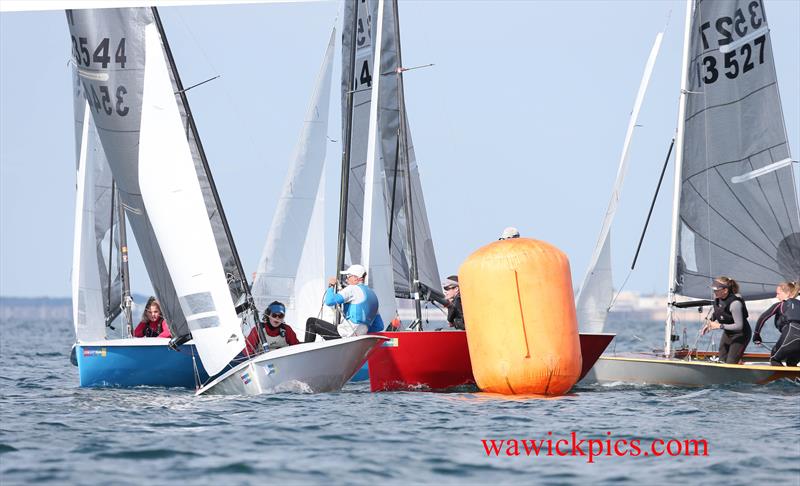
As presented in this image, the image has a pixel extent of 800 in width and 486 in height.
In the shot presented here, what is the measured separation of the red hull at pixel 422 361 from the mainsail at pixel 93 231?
540 centimetres

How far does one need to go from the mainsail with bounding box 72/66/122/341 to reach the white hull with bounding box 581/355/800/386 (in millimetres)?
7389

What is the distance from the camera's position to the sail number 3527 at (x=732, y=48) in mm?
16734

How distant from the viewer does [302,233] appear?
757 inches

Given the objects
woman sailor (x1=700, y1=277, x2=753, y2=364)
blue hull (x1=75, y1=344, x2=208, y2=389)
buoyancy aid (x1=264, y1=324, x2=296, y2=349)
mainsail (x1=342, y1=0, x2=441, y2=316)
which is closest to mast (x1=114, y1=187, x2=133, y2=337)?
blue hull (x1=75, y1=344, x2=208, y2=389)

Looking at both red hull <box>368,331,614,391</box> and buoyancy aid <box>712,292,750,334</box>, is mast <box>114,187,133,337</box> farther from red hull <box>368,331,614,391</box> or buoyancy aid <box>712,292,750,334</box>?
buoyancy aid <box>712,292,750,334</box>

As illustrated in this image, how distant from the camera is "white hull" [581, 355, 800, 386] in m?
14.0

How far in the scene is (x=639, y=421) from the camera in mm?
11492

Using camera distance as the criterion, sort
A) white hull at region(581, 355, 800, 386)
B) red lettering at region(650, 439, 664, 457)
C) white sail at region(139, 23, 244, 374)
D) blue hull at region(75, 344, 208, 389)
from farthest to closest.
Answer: blue hull at region(75, 344, 208, 389), white hull at region(581, 355, 800, 386), white sail at region(139, 23, 244, 374), red lettering at region(650, 439, 664, 457)

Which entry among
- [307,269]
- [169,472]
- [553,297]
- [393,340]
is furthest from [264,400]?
[307,269]

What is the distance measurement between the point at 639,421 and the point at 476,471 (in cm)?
314

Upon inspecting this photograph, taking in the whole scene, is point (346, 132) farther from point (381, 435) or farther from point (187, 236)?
point (381, 435)

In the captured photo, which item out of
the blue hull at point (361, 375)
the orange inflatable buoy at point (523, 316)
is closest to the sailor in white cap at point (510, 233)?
the orange inflatable buoy at point (523, 316)

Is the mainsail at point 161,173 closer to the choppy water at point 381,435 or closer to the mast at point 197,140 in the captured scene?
the mast at point 197,140

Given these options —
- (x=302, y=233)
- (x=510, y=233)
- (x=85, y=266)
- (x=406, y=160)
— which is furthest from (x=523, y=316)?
(x=85, y=266)
